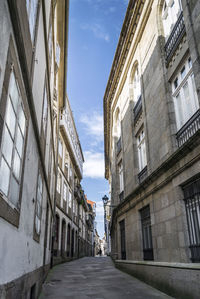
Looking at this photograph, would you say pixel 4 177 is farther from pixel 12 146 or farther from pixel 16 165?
pixel 16 165

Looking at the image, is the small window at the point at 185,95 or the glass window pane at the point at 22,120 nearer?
the glass window pane at the point at 22,120

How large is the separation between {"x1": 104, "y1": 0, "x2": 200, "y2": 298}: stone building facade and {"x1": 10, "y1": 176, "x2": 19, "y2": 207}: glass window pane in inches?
170

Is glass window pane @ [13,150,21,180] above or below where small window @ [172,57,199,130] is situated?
below

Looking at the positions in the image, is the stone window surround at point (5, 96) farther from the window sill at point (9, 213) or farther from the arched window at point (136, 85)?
the arched window at point (136, 85)

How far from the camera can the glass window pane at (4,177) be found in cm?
306

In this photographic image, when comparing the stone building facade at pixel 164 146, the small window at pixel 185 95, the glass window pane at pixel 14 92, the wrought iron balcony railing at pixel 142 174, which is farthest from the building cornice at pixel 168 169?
the glass window pane at pixel 14 92

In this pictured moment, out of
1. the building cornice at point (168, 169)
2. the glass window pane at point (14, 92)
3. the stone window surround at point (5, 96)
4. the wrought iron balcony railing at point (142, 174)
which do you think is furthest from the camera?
the wrought iron balcony railing at point (142, 174)

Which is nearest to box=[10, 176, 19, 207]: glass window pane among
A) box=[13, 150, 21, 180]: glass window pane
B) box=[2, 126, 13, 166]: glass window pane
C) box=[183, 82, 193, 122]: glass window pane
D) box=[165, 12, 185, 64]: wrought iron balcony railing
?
box=[13, 150, 21, 180]: glass window pane

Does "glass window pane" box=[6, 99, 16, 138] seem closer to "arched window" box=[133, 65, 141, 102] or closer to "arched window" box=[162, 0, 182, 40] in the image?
"arched window" box=[162, 0, 182, 40]

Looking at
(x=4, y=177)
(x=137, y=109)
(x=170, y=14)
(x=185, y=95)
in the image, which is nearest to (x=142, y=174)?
(x=137, y=109)

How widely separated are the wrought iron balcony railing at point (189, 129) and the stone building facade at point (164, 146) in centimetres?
3

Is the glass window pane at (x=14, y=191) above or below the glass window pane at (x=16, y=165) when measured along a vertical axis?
below

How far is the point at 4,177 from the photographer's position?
319cm

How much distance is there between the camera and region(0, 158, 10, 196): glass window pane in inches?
120
